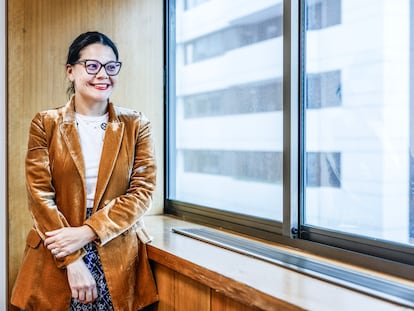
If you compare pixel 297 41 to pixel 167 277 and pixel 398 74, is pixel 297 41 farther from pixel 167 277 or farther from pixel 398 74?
pixel 167 277

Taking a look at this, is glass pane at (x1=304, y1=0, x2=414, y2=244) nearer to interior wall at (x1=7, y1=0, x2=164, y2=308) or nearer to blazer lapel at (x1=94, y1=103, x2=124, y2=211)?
blazer lapel at (x1=94, y1=103, x2=124, y2=211)

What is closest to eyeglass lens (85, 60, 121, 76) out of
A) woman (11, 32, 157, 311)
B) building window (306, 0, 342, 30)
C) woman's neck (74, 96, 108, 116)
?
woman (11, 32, 157, 311)

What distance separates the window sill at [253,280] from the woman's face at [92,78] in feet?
1.91

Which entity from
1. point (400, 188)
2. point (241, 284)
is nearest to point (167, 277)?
point (241, 284)

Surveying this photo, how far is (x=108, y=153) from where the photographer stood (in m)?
1.68

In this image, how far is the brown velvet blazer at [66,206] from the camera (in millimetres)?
1615

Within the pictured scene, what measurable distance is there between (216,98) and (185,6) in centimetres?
57

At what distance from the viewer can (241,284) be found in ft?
4.18

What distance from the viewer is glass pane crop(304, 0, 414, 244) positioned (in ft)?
4.80

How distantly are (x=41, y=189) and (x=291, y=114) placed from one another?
0.92 m

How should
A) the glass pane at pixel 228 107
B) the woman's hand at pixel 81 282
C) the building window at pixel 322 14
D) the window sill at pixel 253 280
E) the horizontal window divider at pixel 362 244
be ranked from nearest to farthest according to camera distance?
the window sill at pixel 253 280
the horizontal window divider at pixel 362 244
the woman's hand at pixel 81 282
the building window at pixel 322 14
the glass pane at pixel 228 107
